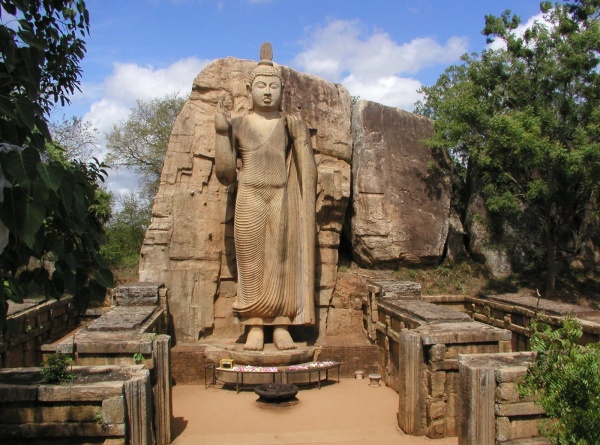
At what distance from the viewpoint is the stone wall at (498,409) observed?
473 cm

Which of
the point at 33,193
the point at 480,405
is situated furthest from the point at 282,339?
the point at 33,193

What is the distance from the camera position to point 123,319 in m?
6.89

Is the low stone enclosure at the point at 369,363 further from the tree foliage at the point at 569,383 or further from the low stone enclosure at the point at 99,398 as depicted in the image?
the tree foliage at the point at 569,383

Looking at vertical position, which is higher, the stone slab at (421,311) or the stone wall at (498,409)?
the stone slab at (421,311)

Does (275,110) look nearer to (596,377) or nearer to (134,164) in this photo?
(596,377)

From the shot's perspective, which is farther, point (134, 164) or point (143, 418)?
point (134, 164)

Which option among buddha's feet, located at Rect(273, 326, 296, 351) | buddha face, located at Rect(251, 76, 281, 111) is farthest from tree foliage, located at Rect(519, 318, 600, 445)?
buddha face, located at Rect(251, 76, 281, 111)

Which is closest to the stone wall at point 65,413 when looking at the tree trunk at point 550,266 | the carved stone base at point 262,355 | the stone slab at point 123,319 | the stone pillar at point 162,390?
the stone pillar at point 162,390

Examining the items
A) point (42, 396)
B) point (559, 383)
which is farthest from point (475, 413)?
point (42, 396)

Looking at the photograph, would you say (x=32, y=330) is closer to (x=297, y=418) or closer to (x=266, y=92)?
(x=297, y=418)

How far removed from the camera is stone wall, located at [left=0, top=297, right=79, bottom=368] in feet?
24.9

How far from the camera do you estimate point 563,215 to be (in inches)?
431

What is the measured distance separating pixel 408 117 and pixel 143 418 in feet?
25.3

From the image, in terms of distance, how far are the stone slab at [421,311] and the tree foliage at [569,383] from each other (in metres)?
3.12
